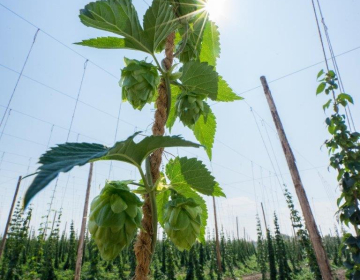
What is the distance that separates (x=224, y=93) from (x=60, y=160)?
0.52 meters

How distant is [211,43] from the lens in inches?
32.7

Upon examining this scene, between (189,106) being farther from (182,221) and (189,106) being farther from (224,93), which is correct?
(182,221)

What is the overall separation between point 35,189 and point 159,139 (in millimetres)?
201

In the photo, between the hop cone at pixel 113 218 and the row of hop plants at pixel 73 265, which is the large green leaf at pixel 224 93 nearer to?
the hop cone at pixel 113 218

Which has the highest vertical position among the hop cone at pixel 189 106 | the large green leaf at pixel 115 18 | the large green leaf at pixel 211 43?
the large green leaf at pixel 211 43

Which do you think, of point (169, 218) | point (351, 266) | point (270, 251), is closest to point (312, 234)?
point (351, 266)

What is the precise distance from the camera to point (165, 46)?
65 cm

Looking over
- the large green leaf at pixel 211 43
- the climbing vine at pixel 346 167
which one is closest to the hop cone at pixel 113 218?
the large green leaf at pixel 211 43

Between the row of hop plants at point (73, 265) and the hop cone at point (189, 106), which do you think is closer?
the hop cone at point (189, 106)

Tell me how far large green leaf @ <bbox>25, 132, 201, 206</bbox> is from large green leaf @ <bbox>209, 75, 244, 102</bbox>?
1.15 ft

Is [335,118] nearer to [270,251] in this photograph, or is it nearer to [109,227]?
[109,227]

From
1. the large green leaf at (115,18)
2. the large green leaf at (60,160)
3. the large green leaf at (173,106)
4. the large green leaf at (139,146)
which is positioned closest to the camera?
the large green leaf at (60,160)

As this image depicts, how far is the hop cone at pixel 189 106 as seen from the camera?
64 cm

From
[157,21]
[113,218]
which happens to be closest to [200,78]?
[157,21]
